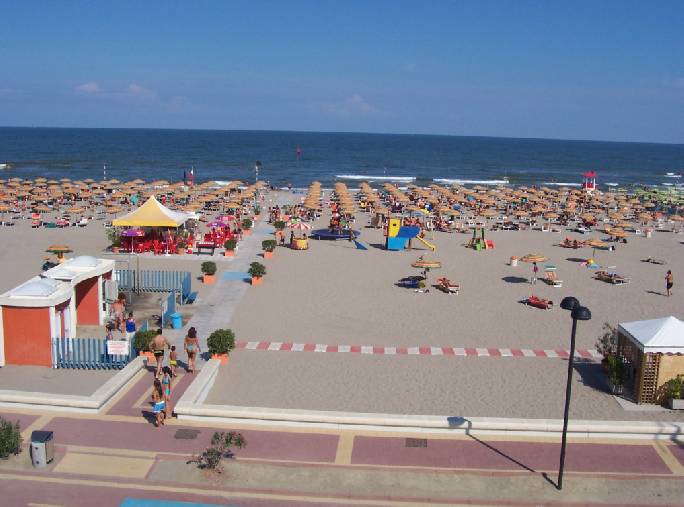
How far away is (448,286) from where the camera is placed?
2000 cm

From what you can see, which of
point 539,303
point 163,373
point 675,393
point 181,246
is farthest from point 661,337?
point 181,246

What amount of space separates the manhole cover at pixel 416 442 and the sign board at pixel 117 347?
589 cm

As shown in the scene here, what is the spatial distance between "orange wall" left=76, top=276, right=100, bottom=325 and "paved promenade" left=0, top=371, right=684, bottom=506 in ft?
18.7

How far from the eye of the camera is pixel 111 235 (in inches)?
977

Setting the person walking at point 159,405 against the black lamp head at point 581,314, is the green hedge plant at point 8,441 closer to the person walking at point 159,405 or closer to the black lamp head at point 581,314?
the person walking at point 159,405

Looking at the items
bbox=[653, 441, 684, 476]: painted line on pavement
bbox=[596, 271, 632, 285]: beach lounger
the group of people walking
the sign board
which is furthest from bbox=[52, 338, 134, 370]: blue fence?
bbox=[596, 271, 632, 285]: beach lounger

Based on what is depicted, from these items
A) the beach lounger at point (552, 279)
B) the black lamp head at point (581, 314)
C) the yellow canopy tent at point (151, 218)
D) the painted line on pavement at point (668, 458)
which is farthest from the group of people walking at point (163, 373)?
the beach lounger at point (552, 279)

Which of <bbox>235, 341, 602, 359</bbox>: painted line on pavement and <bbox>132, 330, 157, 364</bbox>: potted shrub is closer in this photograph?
<bbox>132, 330, 157, 364</bbox>: potted shrub

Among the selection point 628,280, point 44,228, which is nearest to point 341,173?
point 44,228

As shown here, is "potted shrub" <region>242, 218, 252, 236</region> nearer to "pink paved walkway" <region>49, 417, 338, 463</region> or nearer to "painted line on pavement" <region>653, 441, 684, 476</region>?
"pink paved walkway" <region>49, 417, 338, 463</region>

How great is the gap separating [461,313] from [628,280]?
25.9ft

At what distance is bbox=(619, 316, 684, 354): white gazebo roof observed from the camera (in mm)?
11133

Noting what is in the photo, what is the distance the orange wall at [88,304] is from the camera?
15234 mm

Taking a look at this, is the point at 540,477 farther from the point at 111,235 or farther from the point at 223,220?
the point at 223,220
